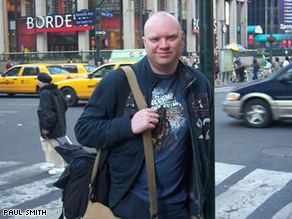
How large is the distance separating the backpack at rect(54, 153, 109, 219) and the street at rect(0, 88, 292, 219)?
2989 millimetres

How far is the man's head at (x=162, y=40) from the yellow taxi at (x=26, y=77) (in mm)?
19173

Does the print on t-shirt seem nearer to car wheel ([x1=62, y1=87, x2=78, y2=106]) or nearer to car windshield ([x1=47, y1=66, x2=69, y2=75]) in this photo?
car wheel ([x1=62, y1=87, x2=78, y2=106])

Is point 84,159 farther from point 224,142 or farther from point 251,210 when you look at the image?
point 224,142

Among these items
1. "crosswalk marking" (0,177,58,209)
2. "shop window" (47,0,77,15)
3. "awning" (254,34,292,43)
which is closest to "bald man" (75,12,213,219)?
"crosswalk marking" (0,177,58,209)

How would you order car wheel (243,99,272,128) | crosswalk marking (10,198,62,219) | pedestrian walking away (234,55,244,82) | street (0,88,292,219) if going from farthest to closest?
pedestrian walking away (234,55,244,82), car wheel (243,99,272,128), street (0,88,292,219), crosswalk marking (10,198,62,219)

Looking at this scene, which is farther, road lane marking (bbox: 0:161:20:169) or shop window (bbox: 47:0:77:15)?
shop window (bbox: 47:0:77:15)

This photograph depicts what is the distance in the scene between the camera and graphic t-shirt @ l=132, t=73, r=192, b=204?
2525 millimetres

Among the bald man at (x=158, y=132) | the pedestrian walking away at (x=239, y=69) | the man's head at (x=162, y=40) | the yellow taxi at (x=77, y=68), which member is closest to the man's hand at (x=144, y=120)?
the bald man at (x=158, y=132)

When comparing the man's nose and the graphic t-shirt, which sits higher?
the man's nose

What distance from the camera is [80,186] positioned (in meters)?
2.63

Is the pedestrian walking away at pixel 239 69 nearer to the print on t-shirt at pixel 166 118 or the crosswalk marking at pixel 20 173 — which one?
the crosswalk marking at pixel 20 173

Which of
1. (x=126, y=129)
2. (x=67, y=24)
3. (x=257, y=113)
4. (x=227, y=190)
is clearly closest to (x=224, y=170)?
(x=227, y=190)

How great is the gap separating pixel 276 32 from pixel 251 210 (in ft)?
295

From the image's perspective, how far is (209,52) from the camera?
125 inches
